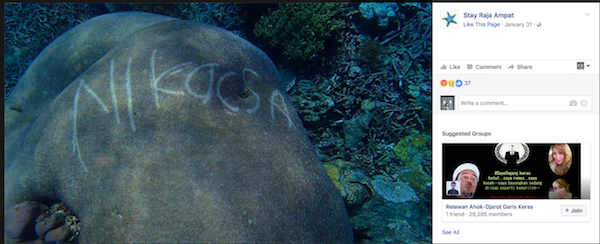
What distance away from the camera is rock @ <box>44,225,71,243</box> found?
2742mm

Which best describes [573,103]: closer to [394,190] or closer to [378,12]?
[394,190]

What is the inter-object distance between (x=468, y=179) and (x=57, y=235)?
4.07 meters

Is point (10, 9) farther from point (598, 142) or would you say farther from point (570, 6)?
point (598, 142)

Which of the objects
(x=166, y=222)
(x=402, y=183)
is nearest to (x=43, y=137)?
(x=166, y=222)

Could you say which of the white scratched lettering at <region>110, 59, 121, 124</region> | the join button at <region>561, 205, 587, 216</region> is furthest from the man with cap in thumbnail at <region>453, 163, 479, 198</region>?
the white scratched lettering at <region>110, 59, 121, 124</region>

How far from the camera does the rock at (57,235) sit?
2.74 meters

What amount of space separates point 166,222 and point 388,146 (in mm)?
3614

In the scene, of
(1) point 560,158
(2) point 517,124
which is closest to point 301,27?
(2) point 517,124

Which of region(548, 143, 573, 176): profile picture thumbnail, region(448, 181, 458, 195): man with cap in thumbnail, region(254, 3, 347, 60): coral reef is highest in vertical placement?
region(254, 3, 347, 60): coral reef

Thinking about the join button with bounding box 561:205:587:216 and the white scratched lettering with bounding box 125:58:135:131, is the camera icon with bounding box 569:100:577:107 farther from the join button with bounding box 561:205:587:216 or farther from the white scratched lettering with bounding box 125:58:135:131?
the white scratched lettering with bounding box 125:58:135:131

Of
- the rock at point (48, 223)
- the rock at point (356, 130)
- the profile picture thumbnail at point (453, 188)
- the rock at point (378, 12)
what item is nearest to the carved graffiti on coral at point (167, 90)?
the rock at point (48, 223)

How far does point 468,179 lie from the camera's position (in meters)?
2.62

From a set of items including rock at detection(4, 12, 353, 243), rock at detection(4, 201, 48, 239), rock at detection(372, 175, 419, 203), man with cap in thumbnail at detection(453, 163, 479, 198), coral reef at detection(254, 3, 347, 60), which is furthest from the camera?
coral reef at detection(254, 3, 347, 60)

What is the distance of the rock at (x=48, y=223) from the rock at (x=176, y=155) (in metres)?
0.20
